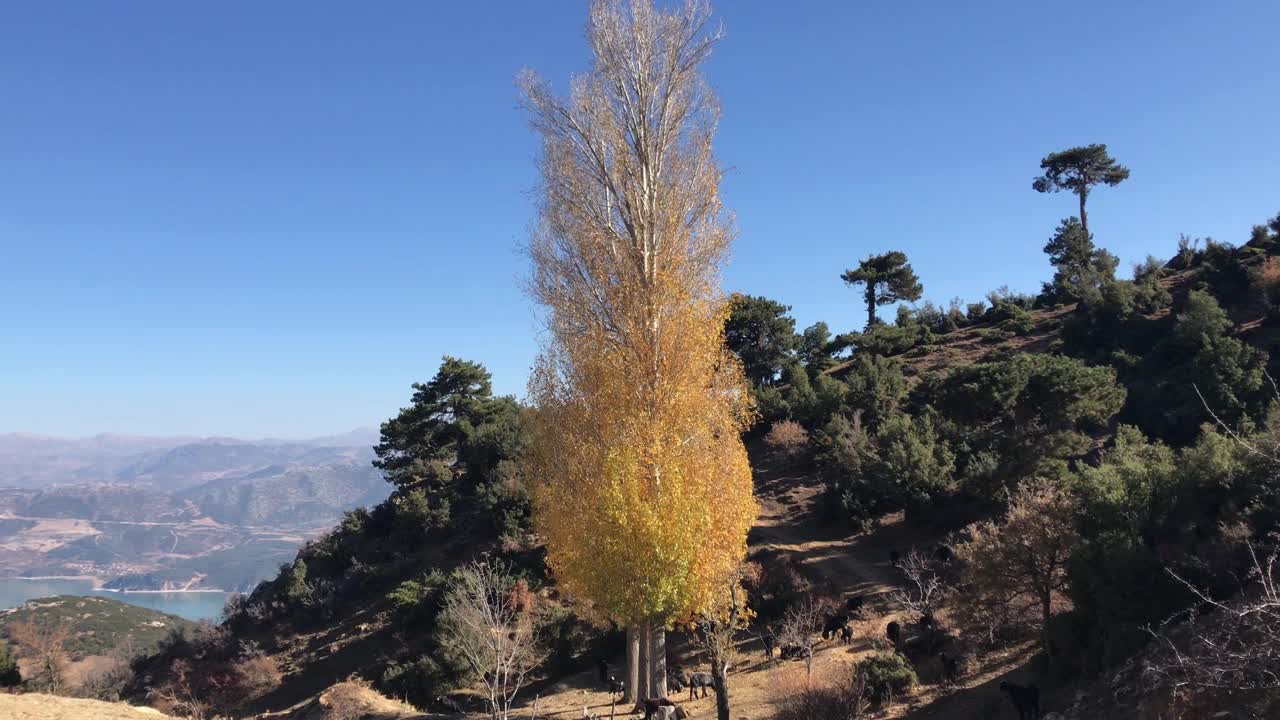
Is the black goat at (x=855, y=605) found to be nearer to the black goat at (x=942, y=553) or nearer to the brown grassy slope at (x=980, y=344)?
the black goat at (x=942, y=553)

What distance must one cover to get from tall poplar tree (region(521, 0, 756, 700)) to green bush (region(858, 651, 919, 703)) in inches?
154

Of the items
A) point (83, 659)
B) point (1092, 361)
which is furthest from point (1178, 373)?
point (83, 659)

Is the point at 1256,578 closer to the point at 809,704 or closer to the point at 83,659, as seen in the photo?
the point at 809,704

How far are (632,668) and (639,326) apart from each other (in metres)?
8.13

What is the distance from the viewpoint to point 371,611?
31.3 meters

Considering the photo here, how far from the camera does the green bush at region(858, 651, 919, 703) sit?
1325 cm

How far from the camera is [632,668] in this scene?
15359 mm

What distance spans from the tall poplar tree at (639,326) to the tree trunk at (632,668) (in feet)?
1.69

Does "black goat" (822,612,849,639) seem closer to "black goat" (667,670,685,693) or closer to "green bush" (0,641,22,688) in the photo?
"black goat" (667,670,685,693)

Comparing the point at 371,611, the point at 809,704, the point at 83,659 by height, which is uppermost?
the point at 809,704

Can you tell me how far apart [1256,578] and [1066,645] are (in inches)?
146

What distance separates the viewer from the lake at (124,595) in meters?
145

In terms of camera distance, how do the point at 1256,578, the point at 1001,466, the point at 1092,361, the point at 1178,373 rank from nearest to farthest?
the point at 1256,578, the point at 1001,466, the point at 1178,373, the point at 1092,361

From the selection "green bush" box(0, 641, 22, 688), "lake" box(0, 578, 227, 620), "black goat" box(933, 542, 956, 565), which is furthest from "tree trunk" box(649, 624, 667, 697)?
"lake" box(0, 578, 227, 620)
